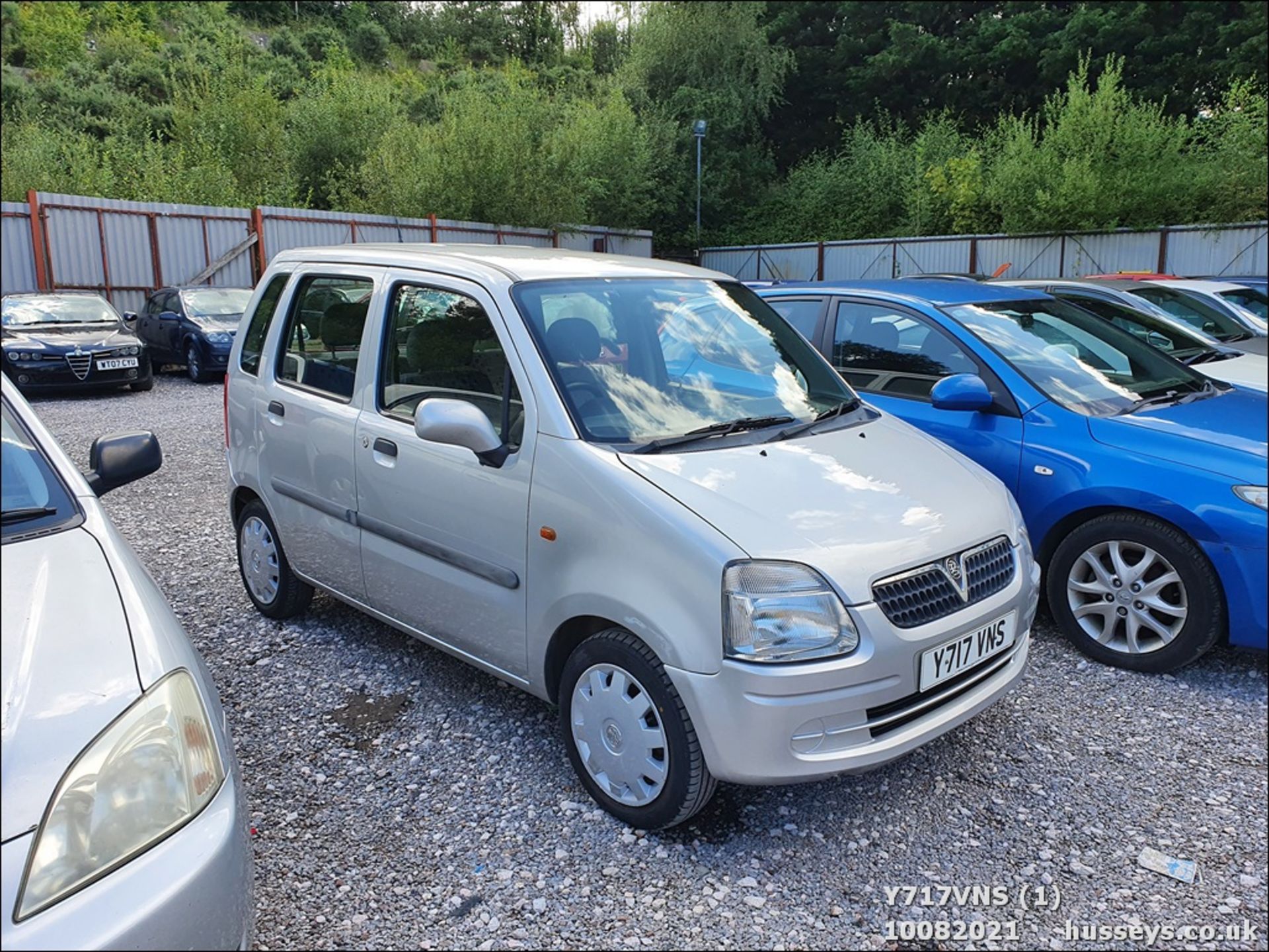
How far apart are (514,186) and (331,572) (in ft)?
71.2

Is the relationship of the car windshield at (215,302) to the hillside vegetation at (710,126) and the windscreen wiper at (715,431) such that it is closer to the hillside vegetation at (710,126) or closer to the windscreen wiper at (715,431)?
the hillside vegetation at (710,126)

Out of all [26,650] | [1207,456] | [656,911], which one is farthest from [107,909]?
[1207,456]

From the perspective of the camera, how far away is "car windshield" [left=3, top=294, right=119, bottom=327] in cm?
1174

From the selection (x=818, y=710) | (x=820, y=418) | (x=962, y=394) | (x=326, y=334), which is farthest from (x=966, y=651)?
(x=326, y=334)

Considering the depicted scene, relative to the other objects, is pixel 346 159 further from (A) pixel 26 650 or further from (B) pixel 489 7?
(B) pixel 489 7

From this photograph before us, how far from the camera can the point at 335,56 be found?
141ft

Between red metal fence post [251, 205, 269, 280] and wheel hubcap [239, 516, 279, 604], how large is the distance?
49.4 feet

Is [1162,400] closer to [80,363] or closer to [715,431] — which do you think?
[715,431]

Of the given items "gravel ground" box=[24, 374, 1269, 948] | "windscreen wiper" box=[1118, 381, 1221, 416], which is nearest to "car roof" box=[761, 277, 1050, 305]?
"windscreen wiper" box=[1118, 381, 1221, 416]

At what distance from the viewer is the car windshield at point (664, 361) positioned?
2.91 m

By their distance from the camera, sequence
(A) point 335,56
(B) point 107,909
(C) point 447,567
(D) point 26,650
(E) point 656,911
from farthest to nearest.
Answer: (A) point 335,56 → (C) point 447,567 → (E) point 656,911 → (D) point 26,650 → (B) point 107,909

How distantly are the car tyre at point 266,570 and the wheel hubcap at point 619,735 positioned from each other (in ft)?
A: 6.33

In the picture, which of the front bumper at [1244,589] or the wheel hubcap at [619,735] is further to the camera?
the wheel hubcap at [619,735]

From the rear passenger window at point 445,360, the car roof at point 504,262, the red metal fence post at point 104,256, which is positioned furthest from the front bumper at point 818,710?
the red metal fence post at point 104,256
